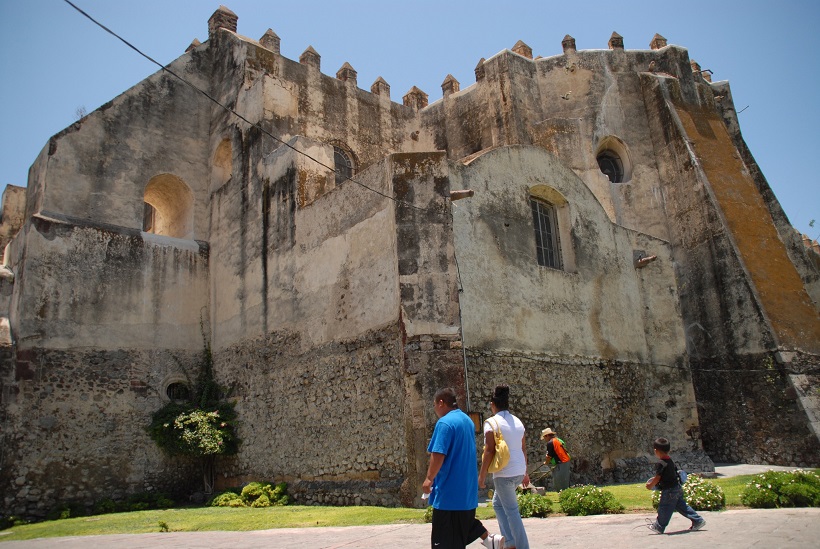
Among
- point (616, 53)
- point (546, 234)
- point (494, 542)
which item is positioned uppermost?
point (616, 53)

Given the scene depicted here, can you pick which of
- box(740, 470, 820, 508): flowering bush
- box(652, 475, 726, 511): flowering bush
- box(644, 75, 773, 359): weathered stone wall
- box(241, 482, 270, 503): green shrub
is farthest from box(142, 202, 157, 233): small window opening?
box(740, 470, 820, 508): flowering bush

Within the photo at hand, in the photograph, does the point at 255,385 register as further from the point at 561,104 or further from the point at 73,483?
the point at 561,104

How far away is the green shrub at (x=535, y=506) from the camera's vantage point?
943cm

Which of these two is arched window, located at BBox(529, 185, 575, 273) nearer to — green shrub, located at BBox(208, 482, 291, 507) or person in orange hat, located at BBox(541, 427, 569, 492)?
person in orange hat, located at BBox(541, 427, 569, 492)

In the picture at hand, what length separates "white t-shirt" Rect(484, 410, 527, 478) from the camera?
241 inches

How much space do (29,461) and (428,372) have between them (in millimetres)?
9967

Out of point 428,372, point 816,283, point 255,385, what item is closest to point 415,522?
point 428,372

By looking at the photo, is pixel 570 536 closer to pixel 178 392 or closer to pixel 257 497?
pixel 257 497

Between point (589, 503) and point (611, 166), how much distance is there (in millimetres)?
16594

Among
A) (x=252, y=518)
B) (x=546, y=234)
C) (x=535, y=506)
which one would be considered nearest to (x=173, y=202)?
(x=546, y=234)

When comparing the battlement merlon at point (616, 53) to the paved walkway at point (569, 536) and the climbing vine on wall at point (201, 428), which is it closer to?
the climbing vine on wall at point (201, 428)

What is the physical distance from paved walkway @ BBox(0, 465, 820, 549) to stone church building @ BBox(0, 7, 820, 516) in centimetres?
307

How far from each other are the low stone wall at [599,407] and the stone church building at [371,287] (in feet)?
0.21

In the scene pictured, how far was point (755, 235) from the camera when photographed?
20.4m
